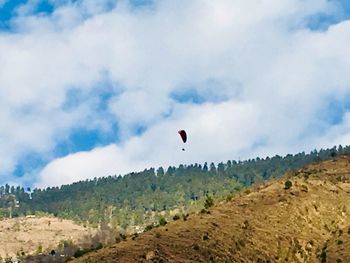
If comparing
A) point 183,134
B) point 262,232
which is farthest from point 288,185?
point 183,134

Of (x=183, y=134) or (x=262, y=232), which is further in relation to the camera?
(x=262, y=232)

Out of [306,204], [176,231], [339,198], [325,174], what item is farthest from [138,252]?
[325,174]

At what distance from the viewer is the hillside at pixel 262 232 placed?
9688 centimetres

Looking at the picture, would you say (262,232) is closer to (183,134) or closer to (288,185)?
(288,185)

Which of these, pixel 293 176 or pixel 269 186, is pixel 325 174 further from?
pixel 269 186

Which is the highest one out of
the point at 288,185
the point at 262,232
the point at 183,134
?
the point at 183,134

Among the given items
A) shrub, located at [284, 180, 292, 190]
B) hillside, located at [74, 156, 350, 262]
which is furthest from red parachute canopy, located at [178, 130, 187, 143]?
shrub, located at [284, 180, 292, 190]

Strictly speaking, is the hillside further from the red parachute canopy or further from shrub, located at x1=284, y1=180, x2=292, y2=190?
the red parachute canopy

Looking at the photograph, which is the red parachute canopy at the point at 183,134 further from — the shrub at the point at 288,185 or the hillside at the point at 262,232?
the shrub at the point at 288,185

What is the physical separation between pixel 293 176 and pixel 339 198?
54.0ft

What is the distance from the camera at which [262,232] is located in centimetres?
10775

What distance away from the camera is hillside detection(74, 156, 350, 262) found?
96875 mm

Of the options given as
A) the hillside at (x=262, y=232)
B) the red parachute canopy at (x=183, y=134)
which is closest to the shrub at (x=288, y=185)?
the hillside at (x=262, y=232)

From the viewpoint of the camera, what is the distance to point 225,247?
329 ft
